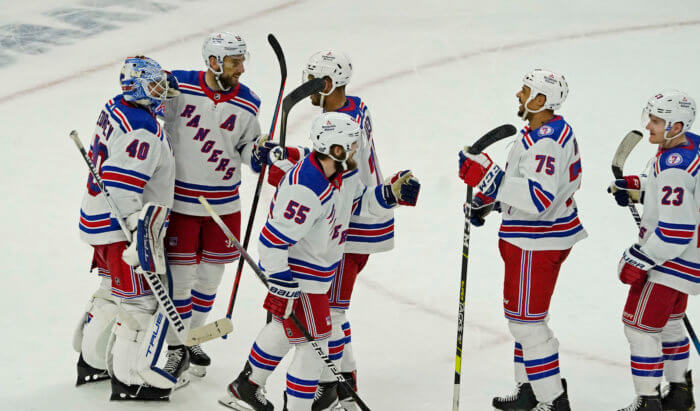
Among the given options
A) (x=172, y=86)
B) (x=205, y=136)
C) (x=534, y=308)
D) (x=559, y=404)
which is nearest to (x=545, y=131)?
(x=534, y=308)

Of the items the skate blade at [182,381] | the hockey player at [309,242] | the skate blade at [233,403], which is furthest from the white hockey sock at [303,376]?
the skate blade at [182,381]

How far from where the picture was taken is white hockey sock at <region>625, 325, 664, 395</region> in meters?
3.52

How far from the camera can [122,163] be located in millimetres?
3398

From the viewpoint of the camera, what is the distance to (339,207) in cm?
328

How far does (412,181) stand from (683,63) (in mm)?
4916

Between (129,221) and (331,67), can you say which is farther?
(331,67)

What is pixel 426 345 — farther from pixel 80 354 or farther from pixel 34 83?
pixel 34 83

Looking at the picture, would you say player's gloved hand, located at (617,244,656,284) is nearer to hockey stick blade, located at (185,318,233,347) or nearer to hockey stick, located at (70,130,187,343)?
hockey stick blade, located at (185,318,233,347)

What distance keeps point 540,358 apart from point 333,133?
124 centimetres

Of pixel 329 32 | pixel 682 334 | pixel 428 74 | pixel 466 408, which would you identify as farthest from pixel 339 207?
pixel 329 32

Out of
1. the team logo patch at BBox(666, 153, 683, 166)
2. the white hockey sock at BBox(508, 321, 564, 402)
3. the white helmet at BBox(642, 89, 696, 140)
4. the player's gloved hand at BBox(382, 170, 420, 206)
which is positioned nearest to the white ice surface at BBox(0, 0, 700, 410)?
the white hockey sock at BBox(508, 321, 564, 402)

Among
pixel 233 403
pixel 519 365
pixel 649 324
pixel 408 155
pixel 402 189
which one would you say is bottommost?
pixel 233 403

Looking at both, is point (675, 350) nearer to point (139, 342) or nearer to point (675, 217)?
point (675, 217)

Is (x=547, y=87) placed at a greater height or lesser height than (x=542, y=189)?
greater
